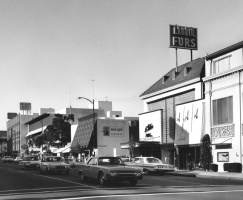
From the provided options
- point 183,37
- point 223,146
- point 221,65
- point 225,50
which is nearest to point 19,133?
point 183,37

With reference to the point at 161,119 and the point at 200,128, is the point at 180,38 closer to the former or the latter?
the point at 161,119

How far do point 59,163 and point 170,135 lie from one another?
1837 cm

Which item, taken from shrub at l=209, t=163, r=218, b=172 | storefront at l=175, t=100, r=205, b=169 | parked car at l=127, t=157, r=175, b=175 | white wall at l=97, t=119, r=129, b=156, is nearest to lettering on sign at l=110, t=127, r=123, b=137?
white wall at l=97, t=119, r=129, b=156

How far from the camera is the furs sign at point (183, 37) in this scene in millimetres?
55469

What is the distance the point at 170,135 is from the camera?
159ft

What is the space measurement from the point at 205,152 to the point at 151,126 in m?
13.0

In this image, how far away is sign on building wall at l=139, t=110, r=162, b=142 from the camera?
50684mm

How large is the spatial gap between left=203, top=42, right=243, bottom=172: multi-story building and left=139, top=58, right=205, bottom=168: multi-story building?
8.99 ft

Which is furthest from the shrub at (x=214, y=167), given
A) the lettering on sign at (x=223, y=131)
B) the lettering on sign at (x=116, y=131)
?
the lettering on sign at (x=116, y=131)

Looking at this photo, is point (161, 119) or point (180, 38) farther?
point (180, 38)

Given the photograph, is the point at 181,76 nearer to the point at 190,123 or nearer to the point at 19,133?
the point at 190,123

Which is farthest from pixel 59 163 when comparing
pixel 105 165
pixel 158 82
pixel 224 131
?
pixel 158 82

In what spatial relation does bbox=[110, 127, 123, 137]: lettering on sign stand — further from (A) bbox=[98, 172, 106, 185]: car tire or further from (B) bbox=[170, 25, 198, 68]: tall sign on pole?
(A) bbox=[98, 172, 106, 185]: car tire

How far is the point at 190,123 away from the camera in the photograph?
44031mm
